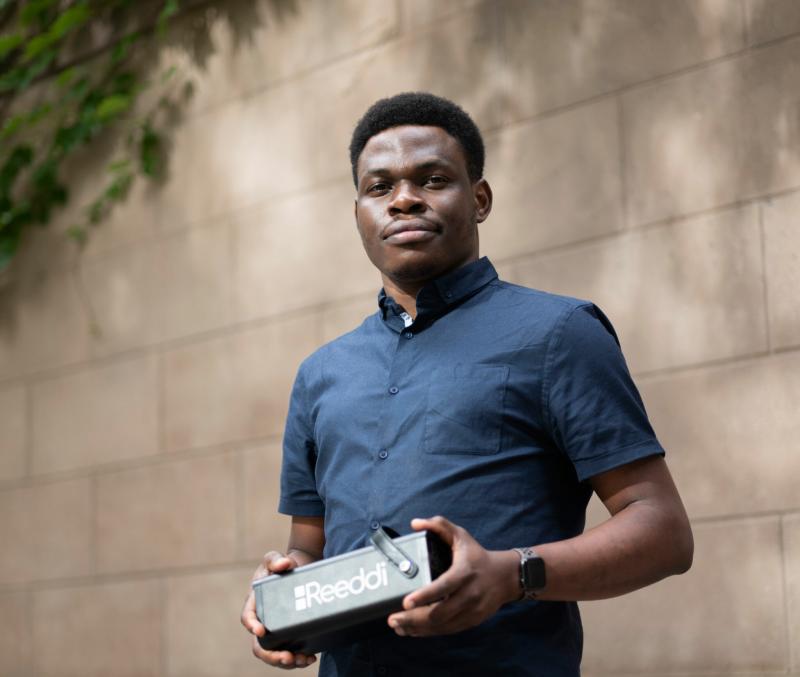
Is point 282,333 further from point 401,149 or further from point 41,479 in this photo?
point 401,149

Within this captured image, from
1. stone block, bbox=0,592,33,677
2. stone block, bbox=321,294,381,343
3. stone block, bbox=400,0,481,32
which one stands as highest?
stone block, bbox=400,0,481,32

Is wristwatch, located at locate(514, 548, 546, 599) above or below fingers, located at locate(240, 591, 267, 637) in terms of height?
above

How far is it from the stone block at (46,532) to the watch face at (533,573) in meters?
3.80

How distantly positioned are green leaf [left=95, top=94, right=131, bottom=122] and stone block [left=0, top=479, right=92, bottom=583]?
1.51m

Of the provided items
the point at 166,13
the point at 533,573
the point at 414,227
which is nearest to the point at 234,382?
the point at 166,13

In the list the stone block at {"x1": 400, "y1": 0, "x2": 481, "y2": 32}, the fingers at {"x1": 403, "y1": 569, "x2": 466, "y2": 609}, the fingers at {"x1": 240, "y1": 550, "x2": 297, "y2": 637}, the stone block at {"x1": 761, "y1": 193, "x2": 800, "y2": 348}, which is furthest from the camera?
the stone block at {"x1": 400, "y1": 0, "x2": 481, "y2": 32}

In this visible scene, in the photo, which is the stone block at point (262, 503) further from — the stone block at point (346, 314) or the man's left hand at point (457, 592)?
the man's left hand at point (457, 592)

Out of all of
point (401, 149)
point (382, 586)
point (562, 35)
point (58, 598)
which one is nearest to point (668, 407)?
point (562, 35)

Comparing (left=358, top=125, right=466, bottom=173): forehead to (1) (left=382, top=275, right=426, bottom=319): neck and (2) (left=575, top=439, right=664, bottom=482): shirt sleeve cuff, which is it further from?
(2) (left=575, top=439, right=664, bottom=482): shirt sleeve cuff

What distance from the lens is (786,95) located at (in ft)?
12.4

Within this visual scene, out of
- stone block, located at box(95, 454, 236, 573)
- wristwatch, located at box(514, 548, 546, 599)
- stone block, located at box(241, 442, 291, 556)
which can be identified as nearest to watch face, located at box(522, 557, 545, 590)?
wristwatch, located at box(514, 548, 546, 599)

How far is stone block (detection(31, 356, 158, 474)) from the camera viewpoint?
5523mm

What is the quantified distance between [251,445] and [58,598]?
1.23 m

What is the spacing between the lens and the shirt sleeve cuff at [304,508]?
2.75 m
